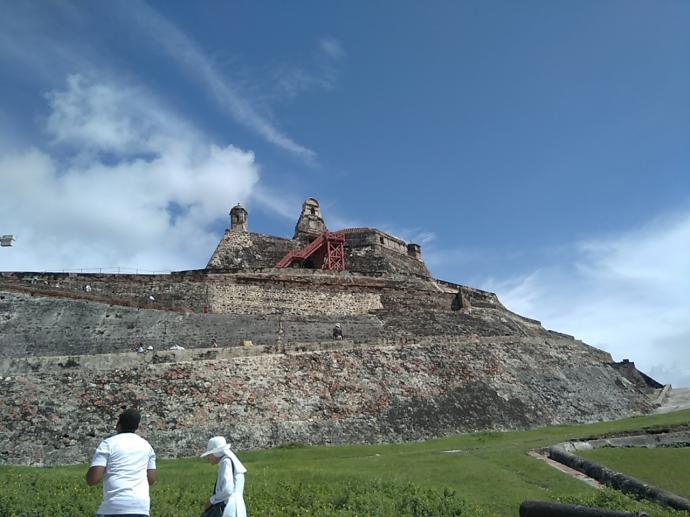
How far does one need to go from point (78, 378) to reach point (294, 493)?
943 cm

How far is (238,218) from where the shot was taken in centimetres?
3656

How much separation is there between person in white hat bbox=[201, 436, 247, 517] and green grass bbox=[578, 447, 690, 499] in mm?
7477

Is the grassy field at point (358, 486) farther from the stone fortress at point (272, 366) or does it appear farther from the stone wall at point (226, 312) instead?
the stone wall at point (226, 312)

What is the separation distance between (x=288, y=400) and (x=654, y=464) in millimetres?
9701

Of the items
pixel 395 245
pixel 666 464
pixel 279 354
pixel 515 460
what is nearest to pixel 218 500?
pixel 515 460

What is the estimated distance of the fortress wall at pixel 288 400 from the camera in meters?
13.8

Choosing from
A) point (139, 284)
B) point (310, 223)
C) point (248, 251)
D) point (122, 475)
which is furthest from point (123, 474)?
point (310, 223)

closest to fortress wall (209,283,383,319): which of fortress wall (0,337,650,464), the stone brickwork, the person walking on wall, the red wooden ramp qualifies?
the stone brickwork

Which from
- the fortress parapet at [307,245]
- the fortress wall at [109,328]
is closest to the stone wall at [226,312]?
the fortress wall at [109,328]

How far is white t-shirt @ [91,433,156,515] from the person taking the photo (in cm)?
469

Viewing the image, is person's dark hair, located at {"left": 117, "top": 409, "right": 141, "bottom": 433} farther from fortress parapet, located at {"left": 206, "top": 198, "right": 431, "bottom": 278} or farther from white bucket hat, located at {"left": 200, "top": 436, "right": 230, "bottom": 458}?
fortress parapet, located at {"left": 206, "top": 198, "right": 431, "bottom": 278}

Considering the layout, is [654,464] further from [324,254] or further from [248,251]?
[248,251]

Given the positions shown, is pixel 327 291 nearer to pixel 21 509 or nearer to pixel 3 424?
pixel 3 424

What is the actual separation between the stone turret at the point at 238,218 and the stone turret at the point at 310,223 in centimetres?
465
